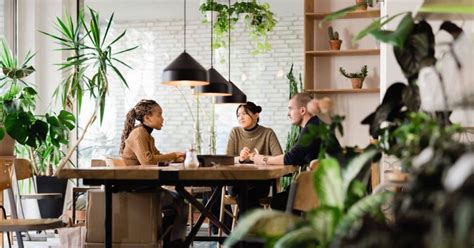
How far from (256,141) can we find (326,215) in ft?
16.3

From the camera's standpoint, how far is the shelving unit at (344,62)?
8.06m

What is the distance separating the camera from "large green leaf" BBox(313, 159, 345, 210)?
216cm

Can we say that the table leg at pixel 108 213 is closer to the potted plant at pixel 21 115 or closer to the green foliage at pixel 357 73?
the potted plant at pixel 21 115

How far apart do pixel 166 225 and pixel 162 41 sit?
5176mm

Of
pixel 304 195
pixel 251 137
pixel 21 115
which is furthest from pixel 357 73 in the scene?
pixel 304 195

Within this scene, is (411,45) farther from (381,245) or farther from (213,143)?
(213,143)

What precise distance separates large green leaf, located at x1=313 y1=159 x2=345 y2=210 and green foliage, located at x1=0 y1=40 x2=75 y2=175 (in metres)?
5.06

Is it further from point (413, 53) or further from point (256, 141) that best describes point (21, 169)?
point (413, 53)

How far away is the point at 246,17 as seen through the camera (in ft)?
28.5

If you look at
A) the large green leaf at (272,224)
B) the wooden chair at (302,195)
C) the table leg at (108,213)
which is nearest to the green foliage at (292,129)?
the table leg at (108,213)

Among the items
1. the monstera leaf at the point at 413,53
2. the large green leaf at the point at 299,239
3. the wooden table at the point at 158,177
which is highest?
the monstera leaf at the point at 413,53

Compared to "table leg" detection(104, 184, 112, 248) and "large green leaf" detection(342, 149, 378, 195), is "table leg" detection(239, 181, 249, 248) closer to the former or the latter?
"table leg" detection(104, 184, 112, 248)

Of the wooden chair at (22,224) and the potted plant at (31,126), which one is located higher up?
the potted plant at (31,126)

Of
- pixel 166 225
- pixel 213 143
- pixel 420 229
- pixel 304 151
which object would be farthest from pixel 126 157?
pixel 420 229
